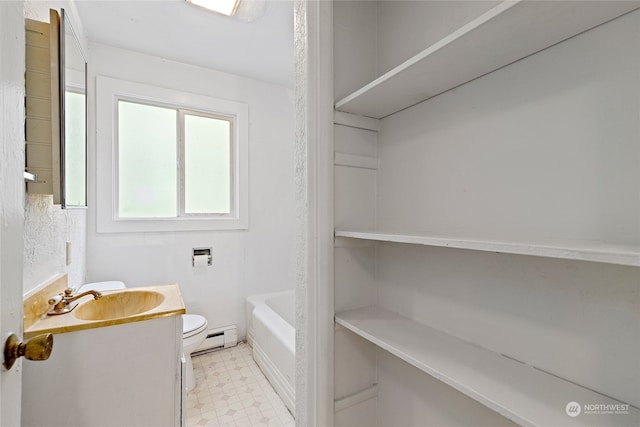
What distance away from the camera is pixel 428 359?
741mm

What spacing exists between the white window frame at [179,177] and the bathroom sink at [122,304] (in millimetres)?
891

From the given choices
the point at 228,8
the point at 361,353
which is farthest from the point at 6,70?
the point at 228,8

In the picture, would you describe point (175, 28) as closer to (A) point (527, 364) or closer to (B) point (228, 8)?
(B) point (228, 8)

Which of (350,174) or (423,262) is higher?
(350,174)

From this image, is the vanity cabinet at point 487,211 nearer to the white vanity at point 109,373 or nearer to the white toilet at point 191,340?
the white vanity at point 109,373

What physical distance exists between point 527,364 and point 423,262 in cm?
37

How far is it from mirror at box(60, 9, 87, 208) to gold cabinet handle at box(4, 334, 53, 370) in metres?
0.88

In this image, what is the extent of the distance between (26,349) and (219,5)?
191 centimetres

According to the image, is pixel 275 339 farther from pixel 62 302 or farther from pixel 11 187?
pixel 11 187

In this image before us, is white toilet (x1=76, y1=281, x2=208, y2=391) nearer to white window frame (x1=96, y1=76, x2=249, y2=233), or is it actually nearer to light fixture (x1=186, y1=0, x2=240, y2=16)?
white window frame (x1=96, y1=76, x2=249, y2=233)

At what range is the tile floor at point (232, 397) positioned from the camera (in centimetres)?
171

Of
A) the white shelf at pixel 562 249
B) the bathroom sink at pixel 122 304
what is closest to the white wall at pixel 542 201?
the white shelf at pixel 562 249

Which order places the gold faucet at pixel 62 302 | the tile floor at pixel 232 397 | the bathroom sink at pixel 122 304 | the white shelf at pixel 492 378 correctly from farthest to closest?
1. the tile floor at pixel 232 397
2. the bathroom sink at pixel 122 304
3. the gold faucet at pixel 62 302
4. the white shelf at pixel 492 378

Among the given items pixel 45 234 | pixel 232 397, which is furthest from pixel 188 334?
pixel 45 234
